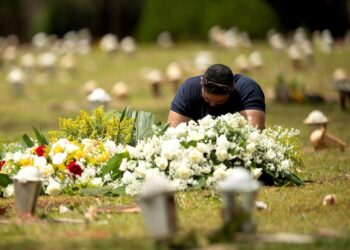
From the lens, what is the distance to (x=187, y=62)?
25.5 meters

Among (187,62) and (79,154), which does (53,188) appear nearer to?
(79,154)

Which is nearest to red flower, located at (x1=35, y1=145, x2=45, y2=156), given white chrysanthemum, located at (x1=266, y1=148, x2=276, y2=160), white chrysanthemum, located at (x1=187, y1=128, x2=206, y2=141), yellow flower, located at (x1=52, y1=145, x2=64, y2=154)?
yellow flower, located at (x1=52, y1=145, x2=64, y2=154)

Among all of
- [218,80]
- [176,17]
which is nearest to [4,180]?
[218,80]

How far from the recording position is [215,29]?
29.3 m

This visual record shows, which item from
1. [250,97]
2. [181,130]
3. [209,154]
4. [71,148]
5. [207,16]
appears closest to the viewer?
[209,154]

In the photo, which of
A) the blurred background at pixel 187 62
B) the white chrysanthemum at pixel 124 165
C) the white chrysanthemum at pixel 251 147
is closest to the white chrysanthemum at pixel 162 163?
the white chrysanthemum at pixel 124 165

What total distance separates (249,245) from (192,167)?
291 cm

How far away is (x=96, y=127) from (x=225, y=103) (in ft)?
4.65

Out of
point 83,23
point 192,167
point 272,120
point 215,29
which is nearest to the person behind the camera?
point 192,167

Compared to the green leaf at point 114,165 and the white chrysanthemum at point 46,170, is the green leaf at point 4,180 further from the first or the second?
the green leaf at point 114,165

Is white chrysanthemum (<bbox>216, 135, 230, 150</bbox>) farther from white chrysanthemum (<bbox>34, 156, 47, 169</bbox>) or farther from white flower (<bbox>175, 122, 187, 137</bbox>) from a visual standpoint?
white chrysanthemum (<bbox>34, 156, 47, 169</bbox>)

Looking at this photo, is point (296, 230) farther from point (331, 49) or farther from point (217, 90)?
point (331, 49)

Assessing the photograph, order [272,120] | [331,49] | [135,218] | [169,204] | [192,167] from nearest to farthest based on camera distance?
[169,204] → [135,218] → [192,167] → [272,120] → [331,49]

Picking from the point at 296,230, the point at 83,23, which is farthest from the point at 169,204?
the point at 83,23
